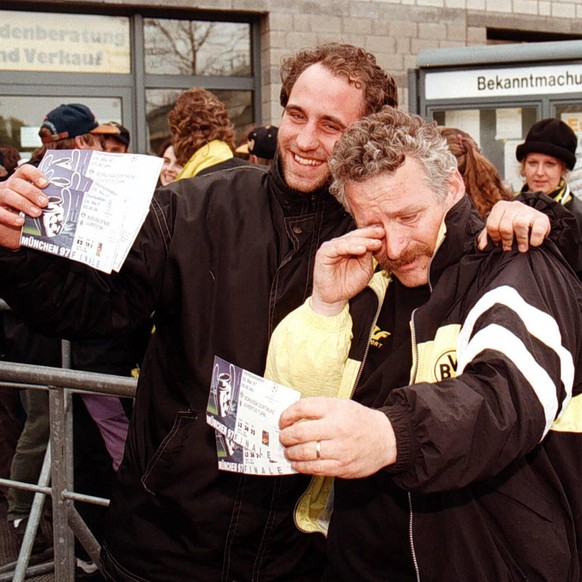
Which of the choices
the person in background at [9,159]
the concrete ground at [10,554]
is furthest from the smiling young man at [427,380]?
the person in background at [9,159]

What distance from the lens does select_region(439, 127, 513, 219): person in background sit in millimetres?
3814

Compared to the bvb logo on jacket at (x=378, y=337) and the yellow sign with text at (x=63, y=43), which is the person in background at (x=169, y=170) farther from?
the yellow sign with text at (x=63, y=43)

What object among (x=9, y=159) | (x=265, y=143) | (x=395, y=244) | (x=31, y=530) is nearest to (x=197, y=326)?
(x=395, y=244)

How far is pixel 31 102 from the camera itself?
8.78 m

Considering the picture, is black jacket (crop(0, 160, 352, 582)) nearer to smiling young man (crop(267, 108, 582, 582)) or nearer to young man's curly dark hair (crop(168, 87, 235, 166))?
smiling young man (crop(267, 108, 582, 582))

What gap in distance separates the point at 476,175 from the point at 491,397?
8.76ft

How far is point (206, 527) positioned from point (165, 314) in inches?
22.3

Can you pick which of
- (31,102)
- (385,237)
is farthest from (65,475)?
(31,102)

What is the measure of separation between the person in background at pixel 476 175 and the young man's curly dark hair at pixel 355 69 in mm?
1585

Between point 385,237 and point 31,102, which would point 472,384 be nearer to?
point 385,237

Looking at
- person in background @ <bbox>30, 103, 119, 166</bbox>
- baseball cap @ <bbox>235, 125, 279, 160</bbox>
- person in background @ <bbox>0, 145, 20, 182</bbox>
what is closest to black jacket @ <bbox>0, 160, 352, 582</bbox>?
person in background @ <bbox>30, 103, 119, 166</bbox>

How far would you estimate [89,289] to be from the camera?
222 cm

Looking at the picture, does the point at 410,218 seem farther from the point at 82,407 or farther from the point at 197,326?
the point at 82,407

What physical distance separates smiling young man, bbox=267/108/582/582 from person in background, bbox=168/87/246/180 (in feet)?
7.36
